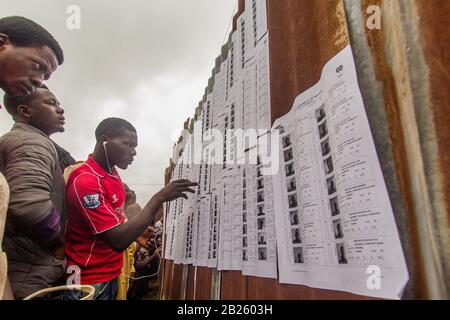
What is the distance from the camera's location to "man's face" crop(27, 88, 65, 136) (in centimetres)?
167

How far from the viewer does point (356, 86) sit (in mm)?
606

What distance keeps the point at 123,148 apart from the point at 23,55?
947 millimetres

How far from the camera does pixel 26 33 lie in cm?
123

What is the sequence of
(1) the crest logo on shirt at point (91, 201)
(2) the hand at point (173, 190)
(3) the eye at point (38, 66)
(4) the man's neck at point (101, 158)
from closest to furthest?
(3) the eye at point (38, 66)
(1) the crest logo on shirt at point (91, 201)
(2) the hand at point (173, 190)
(4) the man's neck at point (101, 158)

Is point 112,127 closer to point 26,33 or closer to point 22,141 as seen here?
point 22,141

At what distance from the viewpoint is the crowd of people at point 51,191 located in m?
1.20

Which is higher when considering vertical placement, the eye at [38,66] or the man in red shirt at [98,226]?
the eye at [38,66]

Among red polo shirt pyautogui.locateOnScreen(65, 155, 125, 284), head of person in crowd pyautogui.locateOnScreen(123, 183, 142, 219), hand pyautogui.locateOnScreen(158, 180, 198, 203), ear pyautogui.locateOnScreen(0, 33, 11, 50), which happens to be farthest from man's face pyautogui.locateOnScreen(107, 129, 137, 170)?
head of person in crowd pyautogui.locateOnScreen(123, 183, 142, 219)

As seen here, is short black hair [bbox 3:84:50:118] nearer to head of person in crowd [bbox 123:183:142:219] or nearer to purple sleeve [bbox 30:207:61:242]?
purple sleeve [bbox 30:207:61:242]

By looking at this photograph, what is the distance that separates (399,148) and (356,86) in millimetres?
165

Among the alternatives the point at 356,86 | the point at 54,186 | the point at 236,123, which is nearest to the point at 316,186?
the point at 356,86

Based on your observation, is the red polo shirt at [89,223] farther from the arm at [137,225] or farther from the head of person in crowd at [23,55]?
the head of person in crowd at [23,55]

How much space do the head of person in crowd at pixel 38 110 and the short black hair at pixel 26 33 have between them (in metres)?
0.46

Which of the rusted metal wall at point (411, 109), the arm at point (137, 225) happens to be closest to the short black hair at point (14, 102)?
the arm at point (137, 225)
